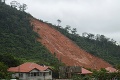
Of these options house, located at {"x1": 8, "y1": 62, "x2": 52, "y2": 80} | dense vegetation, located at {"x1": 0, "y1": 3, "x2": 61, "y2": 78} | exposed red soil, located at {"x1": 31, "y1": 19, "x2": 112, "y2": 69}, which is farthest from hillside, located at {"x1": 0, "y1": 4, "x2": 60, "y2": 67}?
house, located at {"x1": 8, "y1": 62, "x2": 52, "y2": 80}

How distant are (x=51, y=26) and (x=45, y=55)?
29911 millimetres

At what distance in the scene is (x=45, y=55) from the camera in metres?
72.1

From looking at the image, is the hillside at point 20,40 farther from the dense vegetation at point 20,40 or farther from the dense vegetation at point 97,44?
the dense vegetation at point 97,44

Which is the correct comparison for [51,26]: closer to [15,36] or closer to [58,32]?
[58,32]

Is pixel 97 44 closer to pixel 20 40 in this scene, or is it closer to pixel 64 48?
pixel 64 48

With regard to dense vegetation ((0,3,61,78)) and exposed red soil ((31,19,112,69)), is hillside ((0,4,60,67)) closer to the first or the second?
dense vegetation ((0,3,61,78))

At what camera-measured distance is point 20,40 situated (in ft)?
242

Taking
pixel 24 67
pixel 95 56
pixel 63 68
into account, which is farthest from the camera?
pixel 95 56

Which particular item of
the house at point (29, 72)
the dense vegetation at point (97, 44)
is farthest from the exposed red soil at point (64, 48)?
the house at point (29, 72)

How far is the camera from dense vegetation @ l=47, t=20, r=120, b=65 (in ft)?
306

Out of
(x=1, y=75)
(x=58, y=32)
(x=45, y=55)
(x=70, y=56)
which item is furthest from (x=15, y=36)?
(x=1, y=75)

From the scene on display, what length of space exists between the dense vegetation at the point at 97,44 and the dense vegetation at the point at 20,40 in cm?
1934

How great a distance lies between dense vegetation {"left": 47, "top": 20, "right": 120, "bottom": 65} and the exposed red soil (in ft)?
8.74

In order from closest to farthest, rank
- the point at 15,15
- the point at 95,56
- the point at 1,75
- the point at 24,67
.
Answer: the point at 1,75 → the point at 24,67 → the point at 15,15 → the point at 95,56
